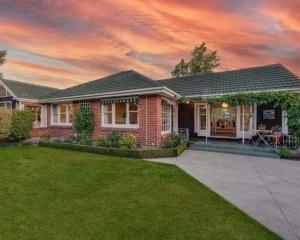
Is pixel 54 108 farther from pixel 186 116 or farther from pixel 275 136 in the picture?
pixel 275 136

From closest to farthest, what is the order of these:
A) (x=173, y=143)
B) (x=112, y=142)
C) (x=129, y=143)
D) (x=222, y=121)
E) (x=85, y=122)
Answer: (x=129, y=143)
(x=112, y=142)
(x=173, y=143)
(x=85, y=122)
(x=222, y=121)

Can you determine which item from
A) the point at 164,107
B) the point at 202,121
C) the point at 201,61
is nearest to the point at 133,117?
the point at 164,107

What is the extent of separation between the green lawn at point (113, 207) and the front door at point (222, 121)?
10357 millimetres

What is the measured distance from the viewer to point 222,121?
1770 centimetres

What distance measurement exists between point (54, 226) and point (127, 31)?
13.1 metres

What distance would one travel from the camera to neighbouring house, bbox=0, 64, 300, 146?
13.1 metres

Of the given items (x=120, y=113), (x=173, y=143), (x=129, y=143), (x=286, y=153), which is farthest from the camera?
(x=120, y=113)

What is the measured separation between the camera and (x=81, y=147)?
12.2 metres

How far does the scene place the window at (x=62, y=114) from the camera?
1789 centimetres

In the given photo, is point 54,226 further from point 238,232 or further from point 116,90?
point 116,90

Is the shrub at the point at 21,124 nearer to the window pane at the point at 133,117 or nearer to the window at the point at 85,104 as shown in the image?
the window at the point at 85,104

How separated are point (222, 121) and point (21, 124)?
15.0m

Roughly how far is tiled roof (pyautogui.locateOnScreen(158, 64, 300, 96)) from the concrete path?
5.30 metres

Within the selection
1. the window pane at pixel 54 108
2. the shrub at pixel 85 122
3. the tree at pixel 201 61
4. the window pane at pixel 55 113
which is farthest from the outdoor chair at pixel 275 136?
the tree at pixel 201 61
